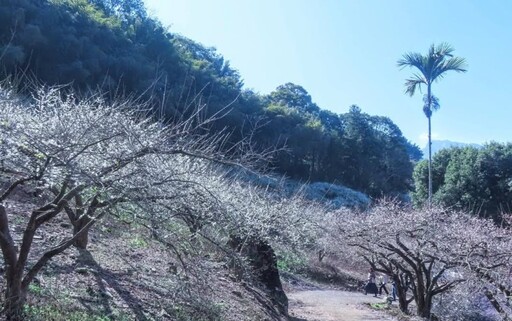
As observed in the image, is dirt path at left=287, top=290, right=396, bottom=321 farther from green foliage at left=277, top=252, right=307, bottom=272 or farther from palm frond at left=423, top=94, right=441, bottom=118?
palm frond at left=423, top=94, right=441, bottom=118

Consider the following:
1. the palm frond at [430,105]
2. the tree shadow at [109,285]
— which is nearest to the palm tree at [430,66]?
the palm frond at [430,105]

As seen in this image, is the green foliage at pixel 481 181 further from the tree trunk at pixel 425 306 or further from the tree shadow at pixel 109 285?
the tree shadow at pixel 109 285

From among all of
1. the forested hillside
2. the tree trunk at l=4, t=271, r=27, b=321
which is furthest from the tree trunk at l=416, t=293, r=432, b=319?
the tree trunk at l=4, t=271, r=27, b=321

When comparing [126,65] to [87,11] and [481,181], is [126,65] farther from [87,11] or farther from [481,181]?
[481,181]

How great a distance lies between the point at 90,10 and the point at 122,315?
22.6m

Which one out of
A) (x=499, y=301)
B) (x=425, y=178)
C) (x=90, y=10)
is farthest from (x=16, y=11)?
(x=425, y=178)

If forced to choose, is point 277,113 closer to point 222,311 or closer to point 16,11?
point 16,11

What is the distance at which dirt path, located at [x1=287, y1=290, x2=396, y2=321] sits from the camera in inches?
555

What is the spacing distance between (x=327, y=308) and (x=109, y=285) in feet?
32.2

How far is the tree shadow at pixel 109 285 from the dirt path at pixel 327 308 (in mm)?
5754

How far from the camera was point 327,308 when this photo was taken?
631 inches

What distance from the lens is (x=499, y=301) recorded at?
415 inches

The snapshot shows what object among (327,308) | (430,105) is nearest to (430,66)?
(430,105)

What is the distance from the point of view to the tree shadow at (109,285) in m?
Answer: 7.05
